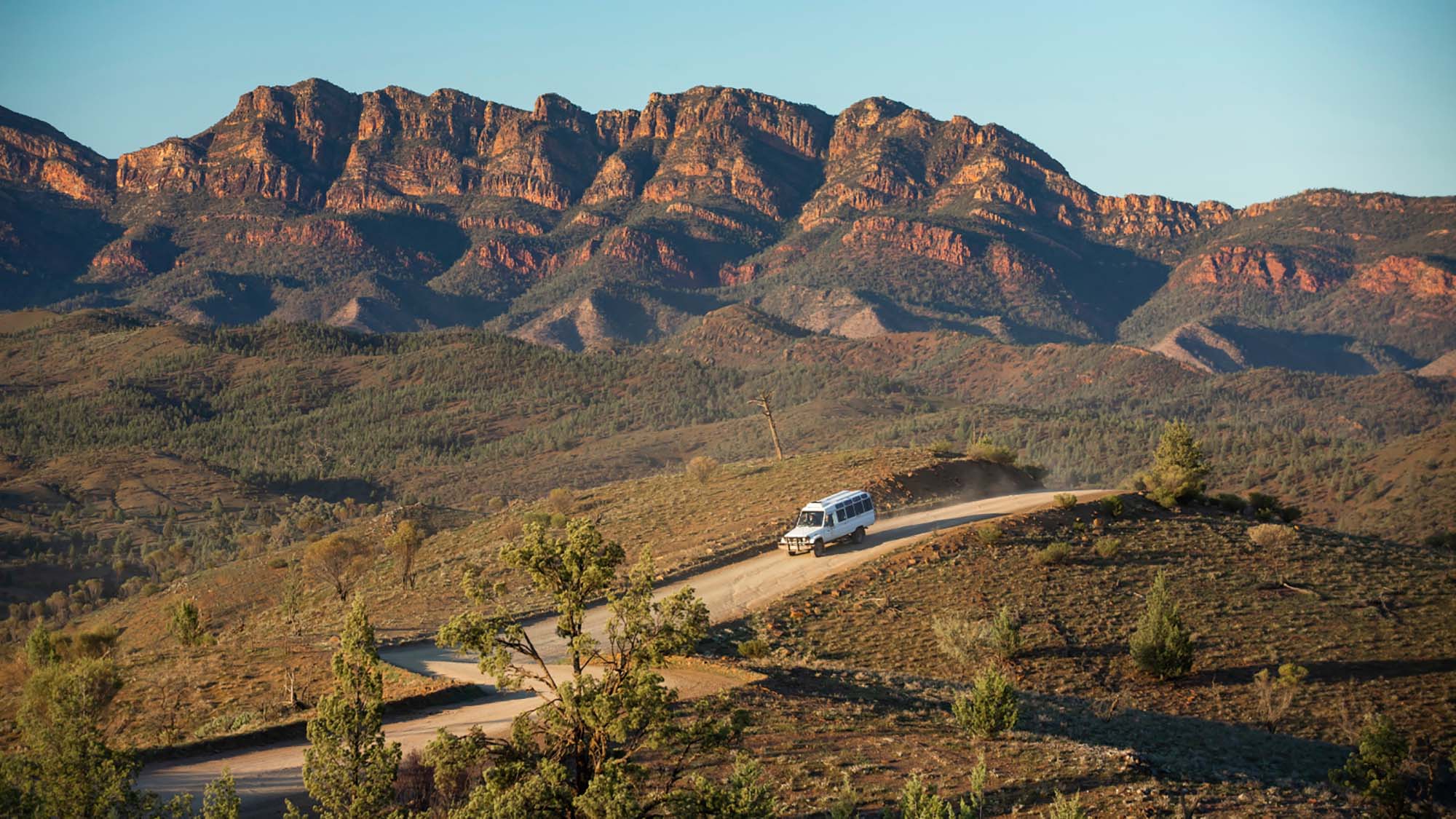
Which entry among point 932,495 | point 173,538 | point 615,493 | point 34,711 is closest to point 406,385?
point 173,538

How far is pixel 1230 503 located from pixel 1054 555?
15.2 m

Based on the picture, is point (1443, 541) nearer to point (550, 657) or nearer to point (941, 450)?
point (941, 450)

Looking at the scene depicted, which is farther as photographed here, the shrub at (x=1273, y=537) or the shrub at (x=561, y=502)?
the shrub at (x=561, y=502)

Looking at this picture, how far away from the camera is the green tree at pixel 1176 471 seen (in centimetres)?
4703

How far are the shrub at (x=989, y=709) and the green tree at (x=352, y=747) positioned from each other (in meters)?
12.8

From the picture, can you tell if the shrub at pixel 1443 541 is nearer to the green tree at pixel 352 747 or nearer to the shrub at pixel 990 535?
the shrub at pixel 990 535

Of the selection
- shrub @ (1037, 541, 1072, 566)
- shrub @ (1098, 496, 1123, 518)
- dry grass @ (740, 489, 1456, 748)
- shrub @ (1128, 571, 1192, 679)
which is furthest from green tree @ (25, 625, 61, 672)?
shrub @ (1098, 496, 1123, 518)

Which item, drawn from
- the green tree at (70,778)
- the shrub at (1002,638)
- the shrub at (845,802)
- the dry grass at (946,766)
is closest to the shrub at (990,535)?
the shrub at (1002,638)

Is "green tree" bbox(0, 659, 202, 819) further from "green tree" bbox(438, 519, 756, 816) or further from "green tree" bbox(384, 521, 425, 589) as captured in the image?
"green tree" bbox(384, 521, 425, 589)

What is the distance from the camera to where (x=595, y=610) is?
3588cm

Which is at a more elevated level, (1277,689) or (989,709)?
(989,709)

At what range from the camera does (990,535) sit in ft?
132

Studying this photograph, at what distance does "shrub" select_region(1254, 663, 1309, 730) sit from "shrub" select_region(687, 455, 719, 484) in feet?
113

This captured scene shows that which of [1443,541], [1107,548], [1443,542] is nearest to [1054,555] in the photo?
[1107,548]
